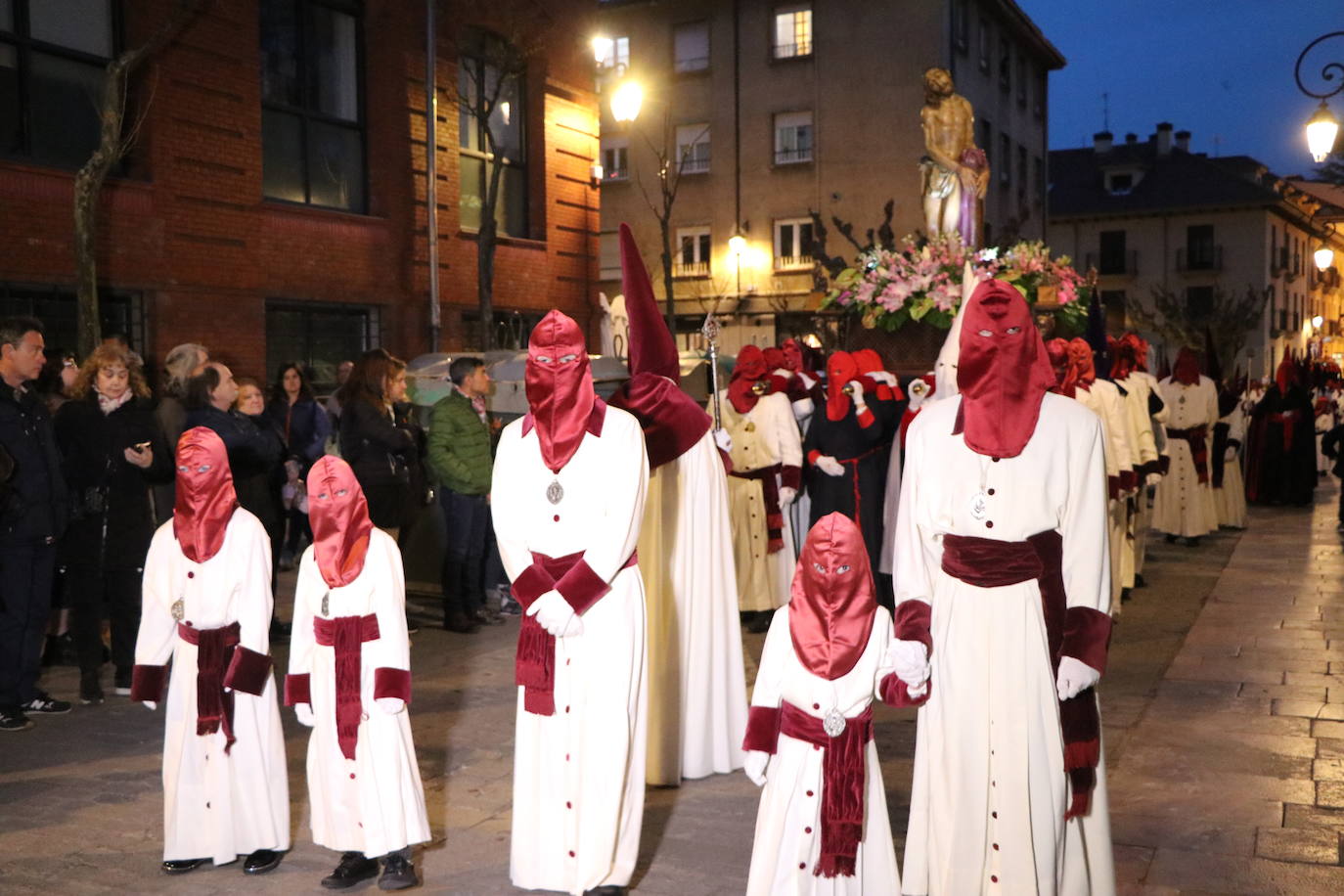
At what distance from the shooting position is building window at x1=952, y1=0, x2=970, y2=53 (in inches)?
1391

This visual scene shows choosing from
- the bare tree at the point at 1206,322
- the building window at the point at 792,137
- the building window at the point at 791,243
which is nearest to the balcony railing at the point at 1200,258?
the bare tree at the point at 1206,322

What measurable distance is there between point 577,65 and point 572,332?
1659 centimetres

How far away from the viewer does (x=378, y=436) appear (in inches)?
373

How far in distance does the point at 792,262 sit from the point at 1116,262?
25680 mm

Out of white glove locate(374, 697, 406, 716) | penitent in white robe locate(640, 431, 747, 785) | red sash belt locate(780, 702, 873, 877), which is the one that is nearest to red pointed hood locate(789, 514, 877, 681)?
red sash belt locate(780, 702, 873, 877)

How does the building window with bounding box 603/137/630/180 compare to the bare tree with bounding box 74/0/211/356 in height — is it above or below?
above

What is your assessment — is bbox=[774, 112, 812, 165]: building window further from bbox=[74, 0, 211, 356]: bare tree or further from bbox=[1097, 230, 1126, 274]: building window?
bbox=[74, 0, 211, 356]: bare tree

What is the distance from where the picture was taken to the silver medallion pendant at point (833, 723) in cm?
422

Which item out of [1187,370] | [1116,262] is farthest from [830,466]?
[1116,262]

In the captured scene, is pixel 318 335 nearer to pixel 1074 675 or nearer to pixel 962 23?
pixel 1074 675

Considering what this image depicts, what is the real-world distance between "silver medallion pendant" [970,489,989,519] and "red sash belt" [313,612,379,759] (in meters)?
2.32

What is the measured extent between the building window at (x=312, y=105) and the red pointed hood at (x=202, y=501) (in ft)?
35.7

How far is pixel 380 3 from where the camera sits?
54.4 ft

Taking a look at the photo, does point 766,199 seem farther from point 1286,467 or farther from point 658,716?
point 658,716
